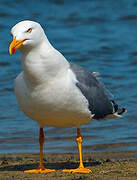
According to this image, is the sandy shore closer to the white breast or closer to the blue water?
the blue water

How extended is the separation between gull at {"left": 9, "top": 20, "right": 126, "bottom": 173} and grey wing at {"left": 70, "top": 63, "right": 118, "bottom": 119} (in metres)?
0.01

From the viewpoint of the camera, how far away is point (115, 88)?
1278 centimetres

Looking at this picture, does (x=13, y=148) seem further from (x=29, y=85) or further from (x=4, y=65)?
(x=4, y=65)

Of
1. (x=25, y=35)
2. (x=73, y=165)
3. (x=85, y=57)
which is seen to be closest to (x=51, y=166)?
(x=73, y=165)

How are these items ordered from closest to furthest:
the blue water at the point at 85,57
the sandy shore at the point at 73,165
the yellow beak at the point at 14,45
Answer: the yellow beak at the point at 14,45 → the sandy shore at the point at 73,165 → the blue water at the point at 85,57

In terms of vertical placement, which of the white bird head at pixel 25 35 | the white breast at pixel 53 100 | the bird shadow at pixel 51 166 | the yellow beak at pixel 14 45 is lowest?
the bird shadow at pixel 51 166

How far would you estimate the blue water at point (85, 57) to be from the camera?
9461mm

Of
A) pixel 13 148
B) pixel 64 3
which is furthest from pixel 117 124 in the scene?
pixel 64 3

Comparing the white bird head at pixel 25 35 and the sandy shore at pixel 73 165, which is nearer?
the white bird head at pixel 25 35

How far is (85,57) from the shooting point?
1577 centimetres

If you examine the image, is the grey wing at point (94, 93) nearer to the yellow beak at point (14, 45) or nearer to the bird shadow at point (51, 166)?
the bird shadow at point (51, 166)

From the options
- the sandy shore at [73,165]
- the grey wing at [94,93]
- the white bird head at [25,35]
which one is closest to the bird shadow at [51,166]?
the sandy shore at [73,165]

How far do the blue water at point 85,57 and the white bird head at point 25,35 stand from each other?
2.81 meters

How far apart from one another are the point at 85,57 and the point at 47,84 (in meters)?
9.10
